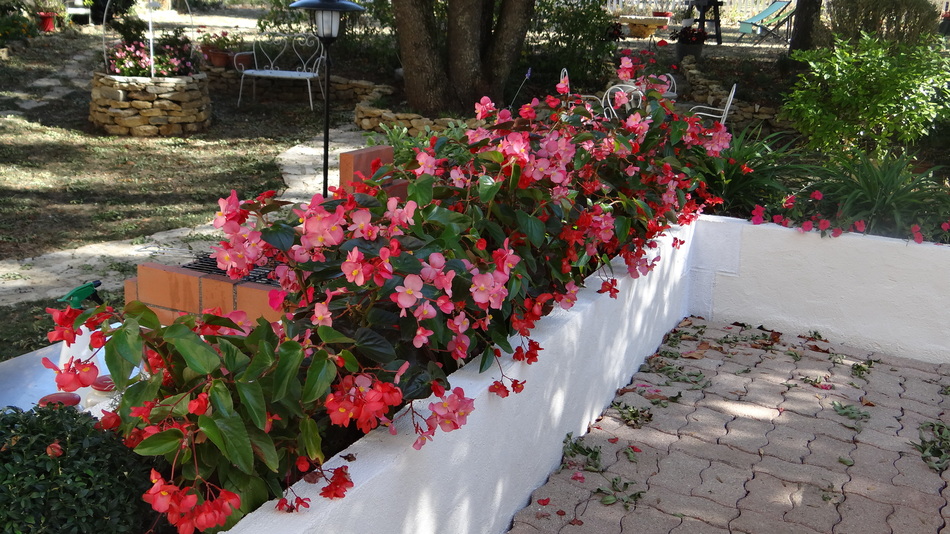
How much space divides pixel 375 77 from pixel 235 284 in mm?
9132

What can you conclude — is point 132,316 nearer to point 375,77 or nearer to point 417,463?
point 417,463

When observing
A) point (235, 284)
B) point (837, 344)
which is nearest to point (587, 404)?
point (235, 284)

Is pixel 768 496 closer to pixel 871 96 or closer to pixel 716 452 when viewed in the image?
pixel 716 452

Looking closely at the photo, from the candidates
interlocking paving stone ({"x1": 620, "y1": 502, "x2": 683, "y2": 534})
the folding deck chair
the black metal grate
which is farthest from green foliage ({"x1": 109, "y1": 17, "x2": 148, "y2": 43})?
the folding deck chair

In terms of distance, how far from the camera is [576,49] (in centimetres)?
1087

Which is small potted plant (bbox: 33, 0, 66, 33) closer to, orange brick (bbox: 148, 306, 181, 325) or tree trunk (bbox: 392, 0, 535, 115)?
tree trunk (bbox: 392, 0, 535, 115)

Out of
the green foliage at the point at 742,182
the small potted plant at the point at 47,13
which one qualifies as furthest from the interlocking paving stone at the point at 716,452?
the small potted plant at the point at 47,13

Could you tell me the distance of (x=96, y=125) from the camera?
357 inches

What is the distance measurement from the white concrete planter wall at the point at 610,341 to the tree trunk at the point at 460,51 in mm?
5627

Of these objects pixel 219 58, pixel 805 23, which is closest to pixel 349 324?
pixel 805 23

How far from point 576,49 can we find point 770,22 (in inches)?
345

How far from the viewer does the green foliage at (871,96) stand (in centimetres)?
594

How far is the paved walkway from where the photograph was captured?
2.44 m

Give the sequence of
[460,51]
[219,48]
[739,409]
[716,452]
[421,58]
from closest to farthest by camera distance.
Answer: [716,452] → [739,409] → [421,58] → [460,51] → [219,48]
